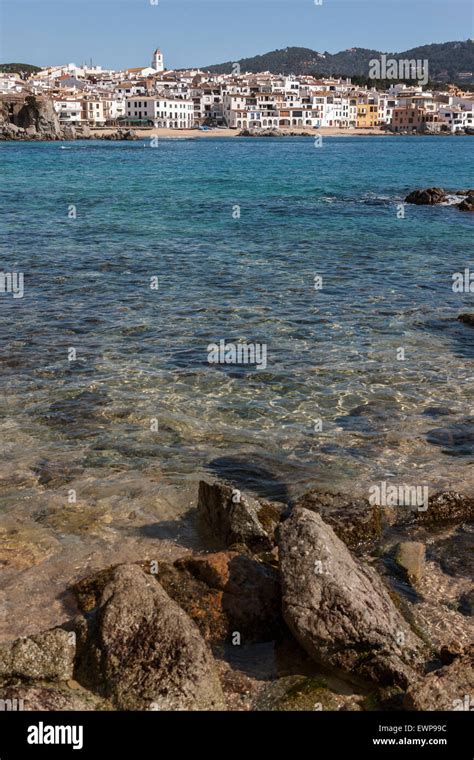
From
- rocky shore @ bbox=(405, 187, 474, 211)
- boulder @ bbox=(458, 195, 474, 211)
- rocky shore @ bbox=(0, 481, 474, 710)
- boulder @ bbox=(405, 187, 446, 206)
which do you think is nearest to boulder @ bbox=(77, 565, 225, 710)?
rocky shore @ bbox=(0, 481, 474, 710)

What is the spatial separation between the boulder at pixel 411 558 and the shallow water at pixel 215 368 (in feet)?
6.38

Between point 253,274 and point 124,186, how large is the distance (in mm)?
34897

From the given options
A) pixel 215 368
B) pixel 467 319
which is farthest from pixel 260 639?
pixel 467 319

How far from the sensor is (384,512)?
10.5 m

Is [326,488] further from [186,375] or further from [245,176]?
[245,176]

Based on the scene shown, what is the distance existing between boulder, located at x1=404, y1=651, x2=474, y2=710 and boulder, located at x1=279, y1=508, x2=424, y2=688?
315 millimetres

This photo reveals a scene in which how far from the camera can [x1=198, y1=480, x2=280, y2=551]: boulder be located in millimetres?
9344

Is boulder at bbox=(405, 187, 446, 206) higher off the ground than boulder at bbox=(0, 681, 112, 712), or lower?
higher

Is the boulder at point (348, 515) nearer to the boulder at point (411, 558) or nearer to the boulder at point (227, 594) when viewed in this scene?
A: the boulder at point (411, 558)

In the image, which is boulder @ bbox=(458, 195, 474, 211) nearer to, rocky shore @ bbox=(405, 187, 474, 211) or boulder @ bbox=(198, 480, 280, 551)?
rocky shore @ bbox=(405, 187, 474, 211)

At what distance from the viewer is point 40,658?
7.03 metres

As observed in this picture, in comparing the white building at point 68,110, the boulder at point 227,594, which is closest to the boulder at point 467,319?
the boulder at point 227,594

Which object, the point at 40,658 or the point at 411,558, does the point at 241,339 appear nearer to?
the point at 411,558

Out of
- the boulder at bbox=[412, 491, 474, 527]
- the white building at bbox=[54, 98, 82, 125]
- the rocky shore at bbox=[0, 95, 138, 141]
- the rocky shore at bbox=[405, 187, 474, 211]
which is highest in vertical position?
the white building at bbox=[54, 98, 82, 125]
